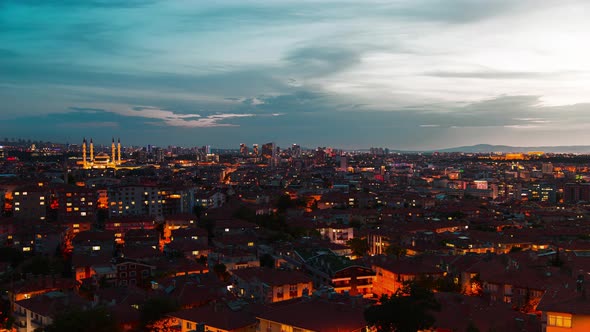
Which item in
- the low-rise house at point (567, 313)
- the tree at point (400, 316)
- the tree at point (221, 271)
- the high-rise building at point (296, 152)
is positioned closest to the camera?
the low-rise house at point (567, 313)

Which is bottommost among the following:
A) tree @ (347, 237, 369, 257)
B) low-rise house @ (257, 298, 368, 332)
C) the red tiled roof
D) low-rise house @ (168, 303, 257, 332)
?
tree @ (347, 237, 369, 257)

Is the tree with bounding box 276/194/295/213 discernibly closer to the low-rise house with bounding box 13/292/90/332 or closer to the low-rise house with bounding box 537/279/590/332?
the low-rise house with bounding box 13/292/90/332

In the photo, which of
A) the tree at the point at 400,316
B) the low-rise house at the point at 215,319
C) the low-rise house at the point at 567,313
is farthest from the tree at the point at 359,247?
the low-rise house at the point at 567,313

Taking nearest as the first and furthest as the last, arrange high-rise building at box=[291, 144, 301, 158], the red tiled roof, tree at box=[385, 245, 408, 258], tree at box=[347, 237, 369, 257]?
1. the red tiled roof
2. tree at box=[385, 245, 408, 258]
3. tree at box=[347, 237, 369, 257]
4. high-rise building at box=[291, 144, 301, 158]

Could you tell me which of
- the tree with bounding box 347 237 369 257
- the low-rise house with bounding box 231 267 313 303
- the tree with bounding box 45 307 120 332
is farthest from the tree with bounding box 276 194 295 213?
the tree with bounding box 45 307 120 332

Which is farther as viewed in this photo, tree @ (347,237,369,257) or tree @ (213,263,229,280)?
tree @ (347,237,369,257)

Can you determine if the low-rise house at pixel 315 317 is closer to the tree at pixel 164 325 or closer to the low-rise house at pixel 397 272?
the tree at pixel 164 325

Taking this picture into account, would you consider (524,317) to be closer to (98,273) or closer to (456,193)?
(98,273)
